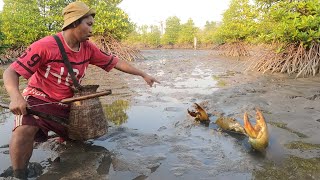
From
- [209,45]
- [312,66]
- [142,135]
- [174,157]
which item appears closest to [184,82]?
[312,66]

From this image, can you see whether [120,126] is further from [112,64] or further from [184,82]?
[184,82]

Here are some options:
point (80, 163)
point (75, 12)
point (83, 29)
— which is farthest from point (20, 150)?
point (75, 12)

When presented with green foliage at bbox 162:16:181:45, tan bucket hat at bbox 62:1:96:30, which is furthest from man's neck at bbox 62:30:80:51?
green foliage at bbox 162:16:181:45

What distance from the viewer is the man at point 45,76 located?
267cm

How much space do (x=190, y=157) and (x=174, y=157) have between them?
0.17m

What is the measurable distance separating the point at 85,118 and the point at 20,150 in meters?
0.70

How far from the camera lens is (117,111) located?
5148mm

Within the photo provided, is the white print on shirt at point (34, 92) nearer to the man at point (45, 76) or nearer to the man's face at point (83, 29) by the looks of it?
Answer: the man at point (45, 76)

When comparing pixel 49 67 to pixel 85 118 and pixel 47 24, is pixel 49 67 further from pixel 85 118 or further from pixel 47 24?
pixel 47 24

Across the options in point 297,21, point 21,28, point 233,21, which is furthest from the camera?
point 233,21

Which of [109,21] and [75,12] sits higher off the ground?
[109,21]

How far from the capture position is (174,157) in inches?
121

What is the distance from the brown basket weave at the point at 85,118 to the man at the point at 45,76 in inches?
6.6

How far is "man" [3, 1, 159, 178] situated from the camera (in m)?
2.67
